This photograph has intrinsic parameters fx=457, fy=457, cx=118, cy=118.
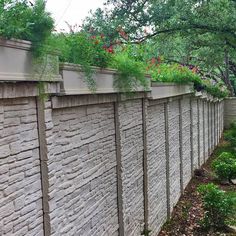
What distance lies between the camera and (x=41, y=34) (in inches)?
122

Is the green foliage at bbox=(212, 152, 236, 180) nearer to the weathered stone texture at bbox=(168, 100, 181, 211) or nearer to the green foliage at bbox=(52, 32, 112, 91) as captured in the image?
the weathered stone texture at bbox=(168, 100, 181, 211)

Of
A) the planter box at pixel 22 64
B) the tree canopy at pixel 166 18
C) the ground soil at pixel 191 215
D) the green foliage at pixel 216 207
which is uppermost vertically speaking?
the tree canopy at pixel 166 18

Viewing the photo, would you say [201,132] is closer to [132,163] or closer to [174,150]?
[174,150]

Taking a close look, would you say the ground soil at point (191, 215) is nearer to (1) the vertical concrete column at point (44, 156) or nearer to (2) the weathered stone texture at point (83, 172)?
(2) the weathered stone texture at point (83, 172)

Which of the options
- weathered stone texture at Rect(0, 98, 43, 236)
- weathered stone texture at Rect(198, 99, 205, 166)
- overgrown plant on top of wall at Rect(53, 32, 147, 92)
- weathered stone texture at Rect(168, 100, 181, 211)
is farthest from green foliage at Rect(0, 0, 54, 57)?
weathered stone texture at Rect(198, 99, 205, 166)

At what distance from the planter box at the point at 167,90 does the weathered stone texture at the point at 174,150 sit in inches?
12.5

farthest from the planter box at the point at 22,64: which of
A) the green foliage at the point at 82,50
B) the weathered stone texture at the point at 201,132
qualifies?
the weathered stone texture at the point at 201,132

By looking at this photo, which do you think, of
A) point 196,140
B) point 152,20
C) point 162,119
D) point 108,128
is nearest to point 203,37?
point 152,20

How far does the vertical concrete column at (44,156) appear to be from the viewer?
339cm

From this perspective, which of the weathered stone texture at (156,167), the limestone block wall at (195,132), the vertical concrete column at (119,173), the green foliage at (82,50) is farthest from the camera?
the limestone block wall at (195,132)

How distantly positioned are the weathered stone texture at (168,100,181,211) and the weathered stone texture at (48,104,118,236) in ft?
13.8

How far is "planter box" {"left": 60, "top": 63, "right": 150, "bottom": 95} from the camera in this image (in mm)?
3779

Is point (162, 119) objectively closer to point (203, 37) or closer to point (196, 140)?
point (196, 140)

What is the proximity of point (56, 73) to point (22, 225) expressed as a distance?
1.17 meters
